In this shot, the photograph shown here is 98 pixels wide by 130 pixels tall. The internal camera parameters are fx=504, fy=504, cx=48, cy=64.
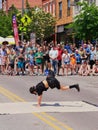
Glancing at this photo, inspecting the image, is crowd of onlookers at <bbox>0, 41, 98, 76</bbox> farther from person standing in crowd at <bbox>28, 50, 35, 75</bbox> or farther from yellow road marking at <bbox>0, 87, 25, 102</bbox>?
yellow road marking at <bbox>0, 87, 25, 102</bbox>

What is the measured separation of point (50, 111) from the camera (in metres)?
13.1

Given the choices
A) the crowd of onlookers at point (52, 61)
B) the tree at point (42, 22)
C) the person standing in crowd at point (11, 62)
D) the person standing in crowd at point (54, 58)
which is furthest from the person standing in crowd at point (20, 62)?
the tree at point (42, 22)

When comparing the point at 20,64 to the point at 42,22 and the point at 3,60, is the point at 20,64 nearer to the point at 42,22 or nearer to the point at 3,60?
the point at 3,60

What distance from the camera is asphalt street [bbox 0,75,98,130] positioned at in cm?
1092

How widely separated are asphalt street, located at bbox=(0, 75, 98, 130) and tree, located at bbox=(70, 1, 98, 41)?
17741mm

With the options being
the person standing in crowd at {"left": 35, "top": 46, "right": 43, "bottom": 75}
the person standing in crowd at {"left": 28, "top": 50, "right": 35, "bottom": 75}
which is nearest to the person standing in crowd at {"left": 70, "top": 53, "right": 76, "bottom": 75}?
the person standing in crowd at {"left": 35, "top": 46, "right": 43, "bottom": 75}

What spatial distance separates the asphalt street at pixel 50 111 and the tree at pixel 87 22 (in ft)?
58.2

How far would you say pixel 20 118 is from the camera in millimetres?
11875

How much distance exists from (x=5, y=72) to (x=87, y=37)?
32.0ft

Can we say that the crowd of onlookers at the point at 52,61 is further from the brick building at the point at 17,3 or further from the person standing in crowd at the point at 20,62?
the brick building at the point at 17,3

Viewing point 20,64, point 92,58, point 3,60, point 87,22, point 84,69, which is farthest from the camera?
point 87,22

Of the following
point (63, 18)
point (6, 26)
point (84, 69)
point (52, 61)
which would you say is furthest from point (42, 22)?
point (84, 69)

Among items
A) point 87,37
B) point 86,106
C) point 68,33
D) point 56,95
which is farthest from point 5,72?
point 68,33

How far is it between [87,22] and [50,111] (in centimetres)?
2411
